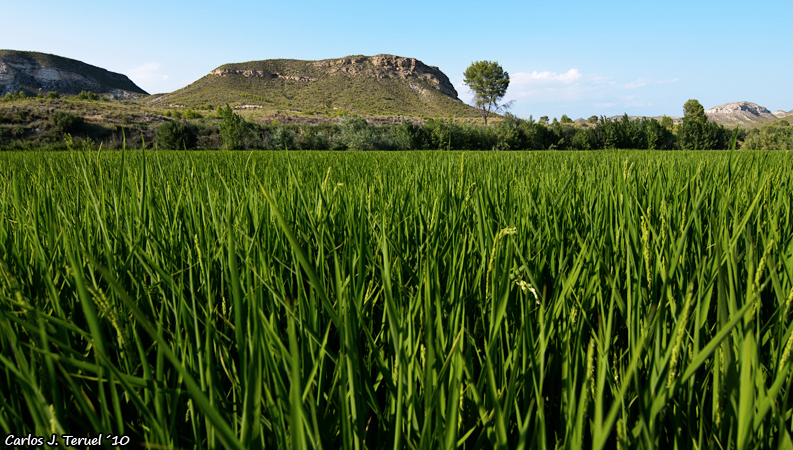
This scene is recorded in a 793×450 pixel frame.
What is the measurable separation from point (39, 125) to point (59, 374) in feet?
107

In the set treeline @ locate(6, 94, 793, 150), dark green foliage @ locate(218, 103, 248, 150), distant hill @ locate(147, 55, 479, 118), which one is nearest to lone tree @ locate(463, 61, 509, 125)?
distant hill @ locate(147, 55, 479, 118)

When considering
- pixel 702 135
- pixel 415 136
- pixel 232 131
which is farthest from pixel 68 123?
pixel 702 135

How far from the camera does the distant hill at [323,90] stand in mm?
54031

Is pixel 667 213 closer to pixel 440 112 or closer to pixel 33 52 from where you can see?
pixel 440 112

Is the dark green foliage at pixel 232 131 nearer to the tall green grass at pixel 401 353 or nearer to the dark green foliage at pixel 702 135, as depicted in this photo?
the tall green grass at pixel 401 353

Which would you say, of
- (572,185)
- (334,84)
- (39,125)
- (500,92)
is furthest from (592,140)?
(334,84)

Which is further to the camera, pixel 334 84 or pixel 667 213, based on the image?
pixel 334 84

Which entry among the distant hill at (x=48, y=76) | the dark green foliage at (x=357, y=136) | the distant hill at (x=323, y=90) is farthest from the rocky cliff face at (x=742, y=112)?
the distant hill at (x=48, y=76)

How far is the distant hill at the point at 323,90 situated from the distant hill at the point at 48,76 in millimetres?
11029

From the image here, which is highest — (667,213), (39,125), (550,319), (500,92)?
(500,92)

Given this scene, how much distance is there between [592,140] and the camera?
1145 inches

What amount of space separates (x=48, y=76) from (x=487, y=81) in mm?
63089

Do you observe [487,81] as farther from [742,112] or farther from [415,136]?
[742,112]

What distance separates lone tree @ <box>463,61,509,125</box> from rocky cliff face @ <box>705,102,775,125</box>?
8619cm
